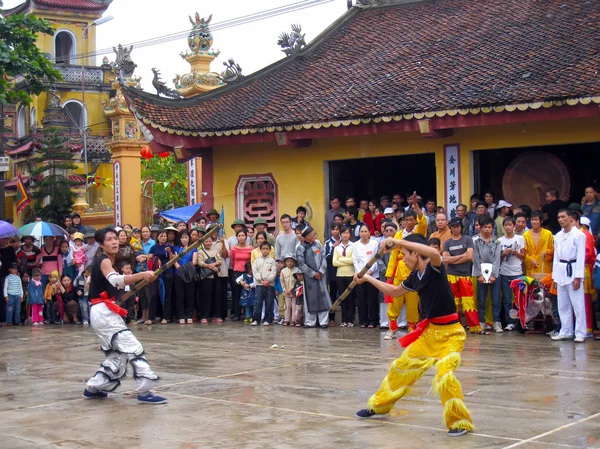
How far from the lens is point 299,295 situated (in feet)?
51.5

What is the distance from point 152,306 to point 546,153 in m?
7.62

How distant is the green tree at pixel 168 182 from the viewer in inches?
1608

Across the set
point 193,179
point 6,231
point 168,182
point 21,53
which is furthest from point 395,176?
point 168,182

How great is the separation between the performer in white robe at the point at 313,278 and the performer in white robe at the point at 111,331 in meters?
6.40

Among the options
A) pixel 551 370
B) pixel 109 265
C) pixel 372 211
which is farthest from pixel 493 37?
pixel 109 265

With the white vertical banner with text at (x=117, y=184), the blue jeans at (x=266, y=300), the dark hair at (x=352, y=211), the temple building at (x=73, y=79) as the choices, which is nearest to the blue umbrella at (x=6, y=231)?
the blue jeans at (x=266, y=300)

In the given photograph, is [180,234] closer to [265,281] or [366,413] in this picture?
[265,281]

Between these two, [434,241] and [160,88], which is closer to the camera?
[434,241]

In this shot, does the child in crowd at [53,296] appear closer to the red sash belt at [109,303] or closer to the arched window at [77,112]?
the red sash belt at [109,303]

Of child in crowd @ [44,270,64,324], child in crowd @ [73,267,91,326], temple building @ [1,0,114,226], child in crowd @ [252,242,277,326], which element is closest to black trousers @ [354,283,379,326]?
child in crowd @ [252,242,277,326]

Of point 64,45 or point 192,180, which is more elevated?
point 64,45

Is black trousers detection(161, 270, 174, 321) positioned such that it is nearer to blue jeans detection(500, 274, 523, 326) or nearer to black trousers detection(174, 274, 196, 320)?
black trousers detection(174, 274, 196, 320)

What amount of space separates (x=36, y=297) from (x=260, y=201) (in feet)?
15.7

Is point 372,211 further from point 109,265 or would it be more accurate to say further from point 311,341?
point 109,265
